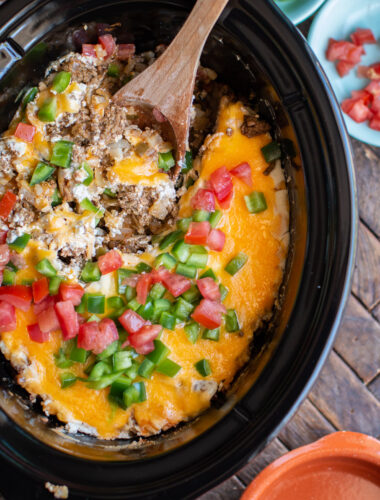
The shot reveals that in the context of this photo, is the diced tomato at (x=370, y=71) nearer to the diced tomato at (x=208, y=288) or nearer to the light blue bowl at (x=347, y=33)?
the light blue bowl at (x=347, y=33)

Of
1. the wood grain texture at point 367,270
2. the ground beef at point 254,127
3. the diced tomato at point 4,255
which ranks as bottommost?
the wood grain texture at point 367,270

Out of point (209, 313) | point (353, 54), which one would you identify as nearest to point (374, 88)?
point (353, 54)

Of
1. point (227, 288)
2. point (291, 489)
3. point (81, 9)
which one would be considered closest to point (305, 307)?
point (227, 288)

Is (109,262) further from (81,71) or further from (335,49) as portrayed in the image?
(335,49)

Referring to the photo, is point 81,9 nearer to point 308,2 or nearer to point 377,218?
point 308,2

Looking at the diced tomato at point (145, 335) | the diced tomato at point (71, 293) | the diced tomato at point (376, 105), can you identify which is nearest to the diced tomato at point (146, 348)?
the diced tomato at point (145, 335)
